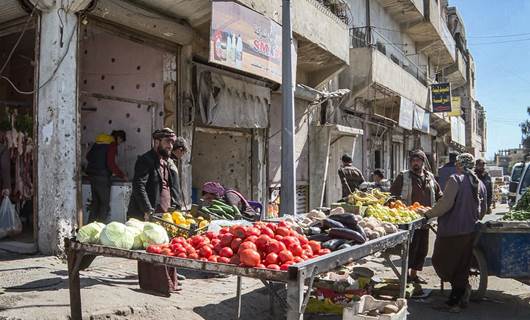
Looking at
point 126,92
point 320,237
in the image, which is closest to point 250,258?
point 320,237

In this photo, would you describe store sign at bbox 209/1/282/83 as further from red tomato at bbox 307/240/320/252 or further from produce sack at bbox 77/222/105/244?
red tomato at bbox 307/240/320/252

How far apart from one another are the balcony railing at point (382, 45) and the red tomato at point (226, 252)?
43.1 feet

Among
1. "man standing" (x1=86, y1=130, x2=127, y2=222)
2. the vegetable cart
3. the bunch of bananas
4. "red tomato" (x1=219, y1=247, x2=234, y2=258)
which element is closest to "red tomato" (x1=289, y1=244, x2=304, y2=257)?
the vegetable cart

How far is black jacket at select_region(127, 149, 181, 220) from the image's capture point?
5387 mm

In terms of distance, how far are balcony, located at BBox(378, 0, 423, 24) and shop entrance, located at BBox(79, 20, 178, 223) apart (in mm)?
12975

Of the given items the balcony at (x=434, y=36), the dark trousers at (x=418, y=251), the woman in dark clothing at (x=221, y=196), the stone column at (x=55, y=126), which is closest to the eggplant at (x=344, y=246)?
the woman in dark clothing at (x=221, y=196)

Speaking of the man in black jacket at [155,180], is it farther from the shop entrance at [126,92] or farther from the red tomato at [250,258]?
the red tomato at [250,258]

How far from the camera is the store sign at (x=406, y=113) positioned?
1750 cm

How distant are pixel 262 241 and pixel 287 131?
441 cm

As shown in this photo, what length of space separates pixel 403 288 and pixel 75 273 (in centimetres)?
306

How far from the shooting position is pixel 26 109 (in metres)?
9.12

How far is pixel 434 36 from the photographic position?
942 inches

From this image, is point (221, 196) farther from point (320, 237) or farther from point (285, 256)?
point (285, 256)

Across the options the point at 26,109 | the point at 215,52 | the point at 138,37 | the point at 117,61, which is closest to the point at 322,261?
the point at 215,52
